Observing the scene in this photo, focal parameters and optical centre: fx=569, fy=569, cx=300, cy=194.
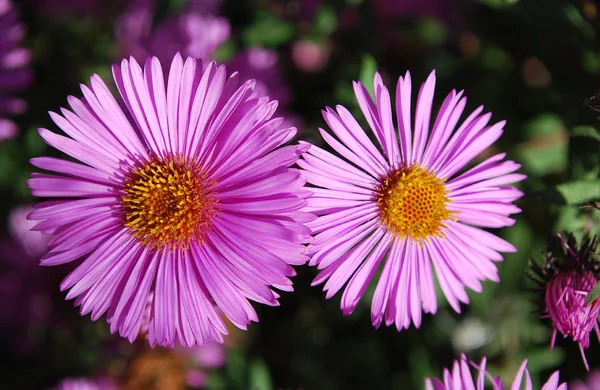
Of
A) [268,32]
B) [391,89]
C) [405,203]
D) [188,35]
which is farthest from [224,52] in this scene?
[405,203]

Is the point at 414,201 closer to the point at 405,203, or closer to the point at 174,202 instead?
the point at 405,203

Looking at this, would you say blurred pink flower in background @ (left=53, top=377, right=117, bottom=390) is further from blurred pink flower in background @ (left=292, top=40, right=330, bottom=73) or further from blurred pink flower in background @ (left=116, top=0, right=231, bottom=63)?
blurred pink flower in background @ (left=292, top=40, right=330, bottom=73)

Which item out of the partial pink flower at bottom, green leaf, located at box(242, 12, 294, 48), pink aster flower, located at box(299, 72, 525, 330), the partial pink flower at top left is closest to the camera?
pink aster flower, located at box(299, 72, 525, 330)

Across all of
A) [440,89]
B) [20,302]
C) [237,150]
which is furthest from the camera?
[20,302]

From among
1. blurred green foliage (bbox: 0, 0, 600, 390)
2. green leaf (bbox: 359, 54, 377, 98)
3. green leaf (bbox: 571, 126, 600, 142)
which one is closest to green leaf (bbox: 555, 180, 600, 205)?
green leaf (bbox: 571, 126, 600, 142)

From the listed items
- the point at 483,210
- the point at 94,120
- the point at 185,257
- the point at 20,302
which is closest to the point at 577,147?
the point at 483,210

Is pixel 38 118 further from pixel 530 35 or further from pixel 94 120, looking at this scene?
pixel 530 35
